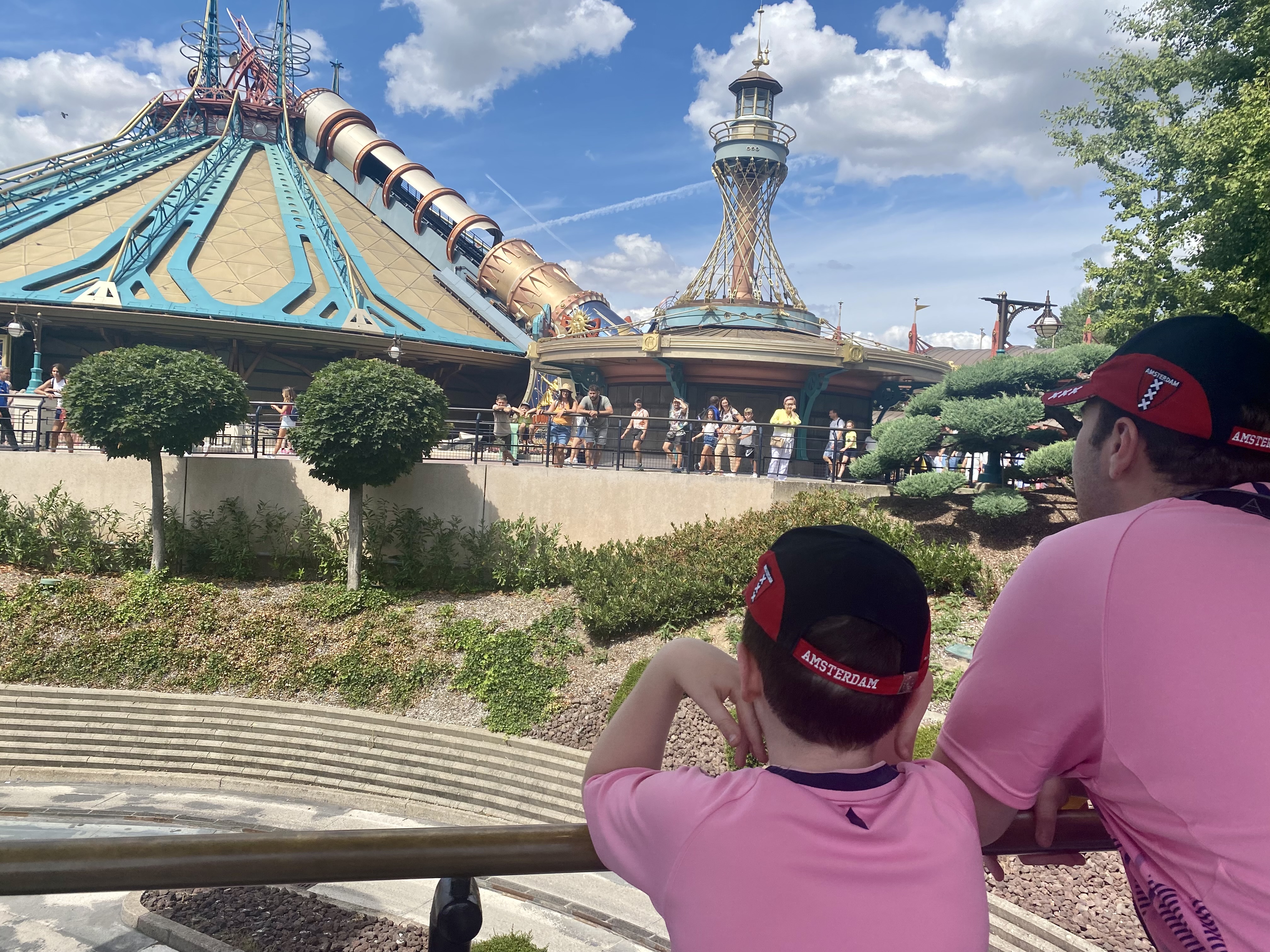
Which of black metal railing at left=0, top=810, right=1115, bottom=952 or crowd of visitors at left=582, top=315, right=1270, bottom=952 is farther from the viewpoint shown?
black metal railing at left=0, top=810, right=1115, bottom=952

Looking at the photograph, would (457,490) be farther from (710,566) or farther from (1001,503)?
(1001,503)

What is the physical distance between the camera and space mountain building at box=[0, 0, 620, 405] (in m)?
25.9

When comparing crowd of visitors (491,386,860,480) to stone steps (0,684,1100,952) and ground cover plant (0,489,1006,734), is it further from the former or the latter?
stone steps (0,684,1100,952)

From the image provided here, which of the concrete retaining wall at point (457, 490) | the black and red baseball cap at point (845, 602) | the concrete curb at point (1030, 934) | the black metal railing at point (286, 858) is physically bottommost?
the concrete curb at point (1030, 934)

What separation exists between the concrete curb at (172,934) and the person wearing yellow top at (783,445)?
37.0ft

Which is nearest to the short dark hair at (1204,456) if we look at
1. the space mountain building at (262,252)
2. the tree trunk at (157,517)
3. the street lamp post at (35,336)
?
the tree trunk at (157,517)

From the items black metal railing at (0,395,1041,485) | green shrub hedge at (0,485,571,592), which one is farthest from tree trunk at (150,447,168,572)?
black metal railing at (0,395,1041,485)

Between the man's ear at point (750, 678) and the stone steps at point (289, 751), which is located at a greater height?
the man's ear at point (750, 678)

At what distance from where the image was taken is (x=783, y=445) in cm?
1547

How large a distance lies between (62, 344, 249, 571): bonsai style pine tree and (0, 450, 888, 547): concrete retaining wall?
Result: 1.82 metres

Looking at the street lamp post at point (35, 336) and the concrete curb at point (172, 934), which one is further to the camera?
the street lamp post at point (35, 336)

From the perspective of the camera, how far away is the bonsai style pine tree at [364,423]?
14312mm

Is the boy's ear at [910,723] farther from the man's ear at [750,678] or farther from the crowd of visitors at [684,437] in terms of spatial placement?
the crowd of visitors at [684,437]

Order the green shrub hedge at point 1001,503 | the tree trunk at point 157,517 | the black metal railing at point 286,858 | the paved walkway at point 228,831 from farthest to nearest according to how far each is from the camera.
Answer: the tree trunk at point 157,517
the green shrub hedge at point 1001,503
the paved walkway at point 228,831
the black metal railing at point 286,858
